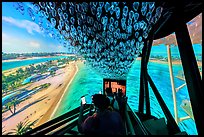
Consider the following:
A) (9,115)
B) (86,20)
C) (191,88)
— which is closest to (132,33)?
(86,20)

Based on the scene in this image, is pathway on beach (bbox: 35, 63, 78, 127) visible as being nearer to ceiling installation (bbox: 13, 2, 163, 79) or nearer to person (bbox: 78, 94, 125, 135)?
ceiling installation (bbox: 13, 2, 163, 79)

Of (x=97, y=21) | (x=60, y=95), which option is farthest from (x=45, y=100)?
(x=97, y=21)

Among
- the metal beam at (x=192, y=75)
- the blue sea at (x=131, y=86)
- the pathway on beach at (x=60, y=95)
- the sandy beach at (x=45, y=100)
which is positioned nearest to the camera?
the metal beam at (x=192, y=75)

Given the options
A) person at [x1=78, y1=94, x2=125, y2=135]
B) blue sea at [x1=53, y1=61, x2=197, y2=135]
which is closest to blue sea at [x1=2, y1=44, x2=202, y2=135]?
blue sea at [x1=53, y1=61, x2=197, y2=135]

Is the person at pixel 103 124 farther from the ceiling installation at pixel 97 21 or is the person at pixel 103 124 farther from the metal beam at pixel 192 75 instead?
the ceiling installation at pixel 97 21

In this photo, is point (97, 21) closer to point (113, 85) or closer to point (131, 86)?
point (113, 85)

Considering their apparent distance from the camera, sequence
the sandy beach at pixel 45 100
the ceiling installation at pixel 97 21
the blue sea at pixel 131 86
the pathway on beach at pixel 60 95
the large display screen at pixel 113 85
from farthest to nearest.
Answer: the pathway on beach at pixel 60 95
the blue sea at pixel 131 86
the sandy beach at pixel 45 100
the large display screen at pixel 113 85
the ceiling installation at pixel 97 21

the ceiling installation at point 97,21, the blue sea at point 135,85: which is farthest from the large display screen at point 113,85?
the ceiling installation at point 97,21

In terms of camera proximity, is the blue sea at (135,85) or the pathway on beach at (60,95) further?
the pathway on beach at (60,95)

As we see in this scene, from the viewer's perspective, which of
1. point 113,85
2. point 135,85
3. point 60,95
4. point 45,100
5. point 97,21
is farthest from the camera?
point 135,85
